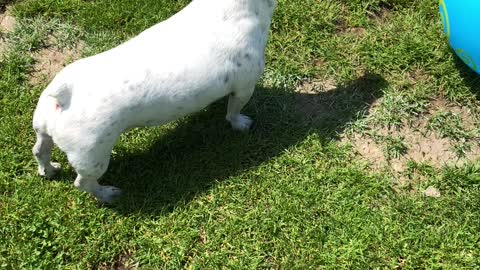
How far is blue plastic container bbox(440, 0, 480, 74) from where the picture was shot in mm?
4457

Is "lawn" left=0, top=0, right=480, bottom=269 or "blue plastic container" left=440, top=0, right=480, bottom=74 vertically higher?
"blue plastic container" left=440, top=0, right=480, bottom=74

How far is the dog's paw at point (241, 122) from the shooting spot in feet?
16.3

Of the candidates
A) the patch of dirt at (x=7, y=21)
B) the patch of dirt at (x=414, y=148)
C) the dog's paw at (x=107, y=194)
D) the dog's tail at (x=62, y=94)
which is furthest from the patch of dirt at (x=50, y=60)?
the patch of dirt at (x=414, y=148)

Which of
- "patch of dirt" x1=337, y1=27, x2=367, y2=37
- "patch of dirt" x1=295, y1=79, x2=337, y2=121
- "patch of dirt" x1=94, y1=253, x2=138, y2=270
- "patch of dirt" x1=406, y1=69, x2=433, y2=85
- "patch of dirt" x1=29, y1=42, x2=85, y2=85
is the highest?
"patch of dirt" x1=337, y1=27, x2=367, y2=37

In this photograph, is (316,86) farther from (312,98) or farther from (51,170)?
(51,170)

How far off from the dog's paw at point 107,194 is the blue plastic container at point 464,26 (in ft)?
10.1

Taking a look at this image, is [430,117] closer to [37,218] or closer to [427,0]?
[427,0]

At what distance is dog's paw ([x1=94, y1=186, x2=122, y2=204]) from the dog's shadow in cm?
6

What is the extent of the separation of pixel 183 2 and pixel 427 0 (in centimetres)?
249

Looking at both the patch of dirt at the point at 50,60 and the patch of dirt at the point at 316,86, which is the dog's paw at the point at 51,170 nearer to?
the patch of dirt at the point at 50,60

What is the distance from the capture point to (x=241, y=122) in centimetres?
499

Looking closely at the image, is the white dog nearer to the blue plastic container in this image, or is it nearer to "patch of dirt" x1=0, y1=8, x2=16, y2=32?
the blue plastic container

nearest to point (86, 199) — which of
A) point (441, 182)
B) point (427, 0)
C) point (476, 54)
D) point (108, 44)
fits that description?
point (108, 44)

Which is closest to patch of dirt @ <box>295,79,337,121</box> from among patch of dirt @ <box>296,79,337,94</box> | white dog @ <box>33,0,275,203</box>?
patch of dirt @ <box>296,79,337,94</box>
